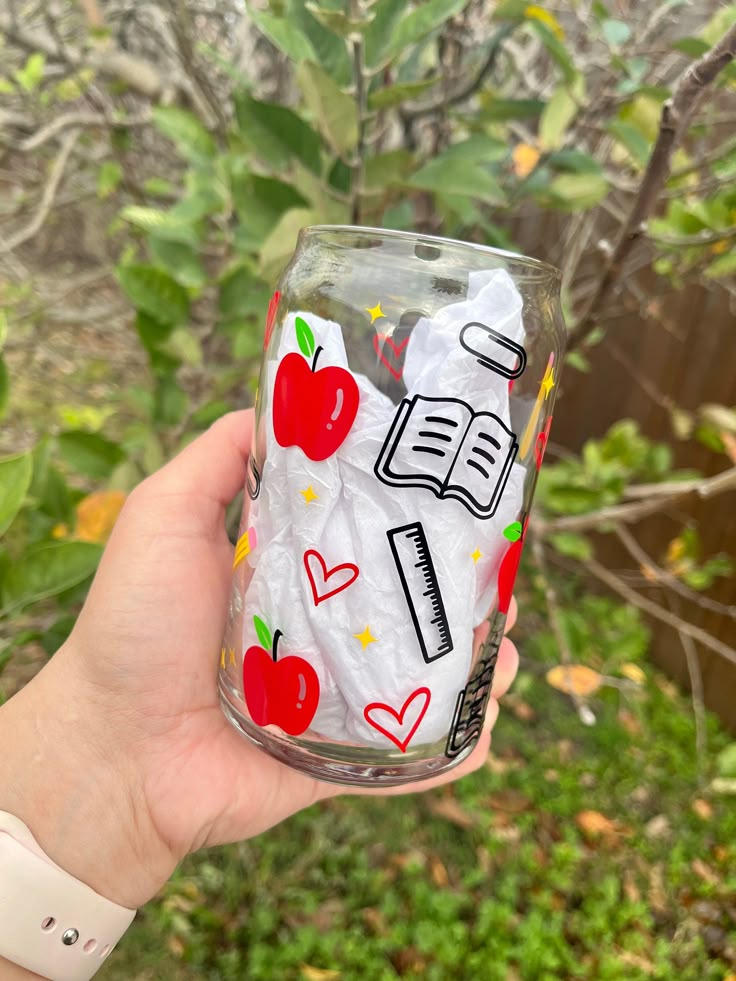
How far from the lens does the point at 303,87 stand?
631mm

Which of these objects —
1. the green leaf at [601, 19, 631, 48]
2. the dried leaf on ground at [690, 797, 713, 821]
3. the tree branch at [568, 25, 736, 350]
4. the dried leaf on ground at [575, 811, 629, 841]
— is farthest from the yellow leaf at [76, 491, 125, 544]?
the dried leaf on ground at [690, 797, 713, 821]

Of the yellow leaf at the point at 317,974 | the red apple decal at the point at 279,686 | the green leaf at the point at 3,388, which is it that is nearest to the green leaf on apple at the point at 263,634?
the red apple decal at the point at 279,686

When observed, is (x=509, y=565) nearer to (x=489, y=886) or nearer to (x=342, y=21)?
(x=342, y=21)

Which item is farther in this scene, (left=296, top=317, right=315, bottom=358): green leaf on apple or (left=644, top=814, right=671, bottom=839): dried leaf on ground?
(left=644, top=814, right=671, bottom=839): dried leaf on ground

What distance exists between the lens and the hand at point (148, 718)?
0.60 m

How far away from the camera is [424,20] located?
0.58 m

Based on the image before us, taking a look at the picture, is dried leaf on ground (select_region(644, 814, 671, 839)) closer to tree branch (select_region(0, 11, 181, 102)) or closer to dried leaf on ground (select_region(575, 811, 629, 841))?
dried leaf on ground (select_region(575, 811, 629, 841))

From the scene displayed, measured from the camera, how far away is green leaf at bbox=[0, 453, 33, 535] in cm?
52

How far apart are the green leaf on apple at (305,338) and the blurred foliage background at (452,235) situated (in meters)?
0.20

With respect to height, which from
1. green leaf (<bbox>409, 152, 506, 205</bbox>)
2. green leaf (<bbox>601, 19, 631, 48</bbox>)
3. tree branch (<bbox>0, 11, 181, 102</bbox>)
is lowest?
green leaf (<bbox>409, 152, 506, 205</bbox>)

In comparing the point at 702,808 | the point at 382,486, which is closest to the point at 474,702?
the point at 382,486

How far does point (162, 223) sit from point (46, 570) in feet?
1.31

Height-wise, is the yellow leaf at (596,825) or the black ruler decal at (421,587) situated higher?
the black ruler decal at (421,587)

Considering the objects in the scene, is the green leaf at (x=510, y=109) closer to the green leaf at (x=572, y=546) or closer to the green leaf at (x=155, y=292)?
the green leaf at (x=155, y=292)
